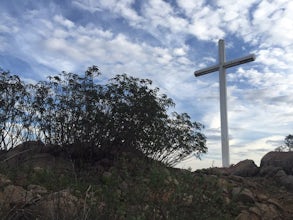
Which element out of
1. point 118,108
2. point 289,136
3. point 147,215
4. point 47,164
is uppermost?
point 289,136

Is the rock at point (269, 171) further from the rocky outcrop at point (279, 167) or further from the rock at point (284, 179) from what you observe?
the rock at point (284, 179)

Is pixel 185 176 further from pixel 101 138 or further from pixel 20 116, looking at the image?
pixel 20 116

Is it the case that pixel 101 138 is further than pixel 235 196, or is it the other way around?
pixel 101 138

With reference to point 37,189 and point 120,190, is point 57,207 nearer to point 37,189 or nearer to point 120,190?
point 120,190

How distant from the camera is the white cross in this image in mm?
16359

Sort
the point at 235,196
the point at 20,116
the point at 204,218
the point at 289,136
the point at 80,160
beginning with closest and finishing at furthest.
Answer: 1. the point at 204,218
2. the point at 235,196
3. the point at 80,160
4. the point at 20,116
5. the point at 289,136

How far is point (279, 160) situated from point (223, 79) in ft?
17.8

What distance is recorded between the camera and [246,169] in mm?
12430

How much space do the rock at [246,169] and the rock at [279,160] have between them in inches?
15.5

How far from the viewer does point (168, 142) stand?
11.1 meters

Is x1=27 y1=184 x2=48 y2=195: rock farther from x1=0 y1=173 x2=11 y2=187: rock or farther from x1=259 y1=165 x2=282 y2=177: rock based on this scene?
x1=259 y1=165 x2=282 y2=177: rock

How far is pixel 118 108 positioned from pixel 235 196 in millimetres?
3611

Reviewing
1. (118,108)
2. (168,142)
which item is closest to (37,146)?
(118,108)

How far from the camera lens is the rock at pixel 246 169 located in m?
12.3
